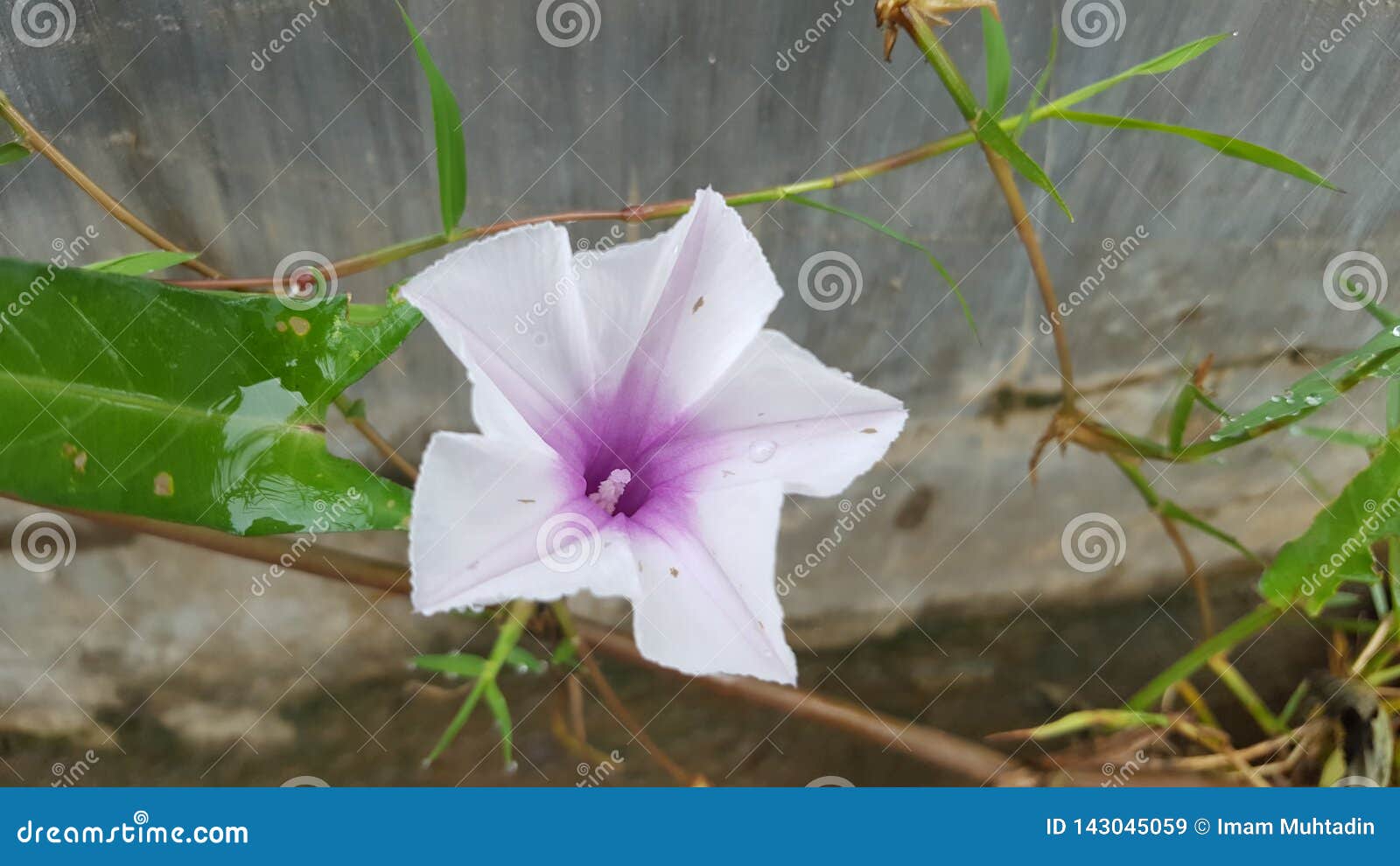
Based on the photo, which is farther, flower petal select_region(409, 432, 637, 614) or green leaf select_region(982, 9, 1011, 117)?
green leaf select_region(982, 9, 1011, 117)

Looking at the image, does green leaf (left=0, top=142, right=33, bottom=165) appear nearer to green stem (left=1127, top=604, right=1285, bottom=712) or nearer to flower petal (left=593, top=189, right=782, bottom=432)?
flower petal (left=593, top=189, right=782, bottom=432)

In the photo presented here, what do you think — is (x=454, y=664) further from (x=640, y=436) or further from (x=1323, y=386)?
(x=1323, y=386)

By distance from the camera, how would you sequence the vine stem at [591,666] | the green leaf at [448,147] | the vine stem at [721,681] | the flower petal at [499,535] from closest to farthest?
the flower petal at [499,535], the green leaf at [448,147], the vine stem at [721,681], the vine stem at [591,666]

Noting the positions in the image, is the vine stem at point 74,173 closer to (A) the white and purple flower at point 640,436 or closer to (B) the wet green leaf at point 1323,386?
(A) the white and purple flower at point 640,436

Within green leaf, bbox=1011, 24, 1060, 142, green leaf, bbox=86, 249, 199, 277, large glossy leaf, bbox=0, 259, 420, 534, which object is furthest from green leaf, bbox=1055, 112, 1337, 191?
green leaf, bbox=86, 249, 199, 277

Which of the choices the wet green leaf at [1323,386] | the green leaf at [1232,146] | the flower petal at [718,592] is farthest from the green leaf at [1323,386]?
the flower petal at [718,592]

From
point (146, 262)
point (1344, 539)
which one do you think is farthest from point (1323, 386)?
point (146, 262)
